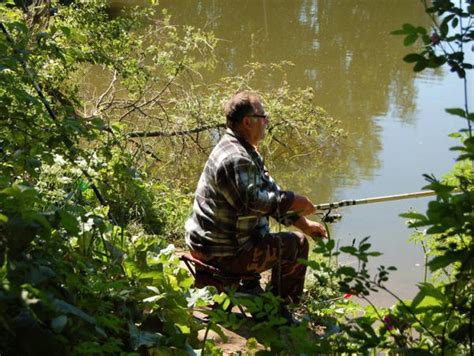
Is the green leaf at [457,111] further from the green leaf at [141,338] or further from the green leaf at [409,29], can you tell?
the green leaf at [141,338]

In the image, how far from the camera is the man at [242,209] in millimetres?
3596

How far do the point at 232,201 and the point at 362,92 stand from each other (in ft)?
24.8

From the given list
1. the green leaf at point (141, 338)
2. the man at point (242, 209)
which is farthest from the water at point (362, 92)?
the green leaf at point (141, 338)

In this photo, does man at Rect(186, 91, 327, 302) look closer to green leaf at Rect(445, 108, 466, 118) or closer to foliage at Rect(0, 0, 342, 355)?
foliage at Rect(0, 0, 342, 355)

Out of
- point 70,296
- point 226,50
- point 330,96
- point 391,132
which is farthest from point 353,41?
point 70,296

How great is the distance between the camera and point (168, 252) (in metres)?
2.92

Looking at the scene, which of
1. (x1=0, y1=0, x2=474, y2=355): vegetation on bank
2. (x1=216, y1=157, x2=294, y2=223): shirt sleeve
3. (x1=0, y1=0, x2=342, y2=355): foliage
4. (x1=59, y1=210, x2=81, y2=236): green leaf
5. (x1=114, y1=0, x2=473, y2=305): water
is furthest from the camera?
(x1=114, y1=0, x2=473, y2=305): water

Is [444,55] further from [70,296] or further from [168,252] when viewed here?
[168,252]

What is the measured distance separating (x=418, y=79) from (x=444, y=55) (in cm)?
1039

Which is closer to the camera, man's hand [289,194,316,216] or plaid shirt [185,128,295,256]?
plaid shirt [185,128,295,256]

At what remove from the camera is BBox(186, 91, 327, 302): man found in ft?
11.8

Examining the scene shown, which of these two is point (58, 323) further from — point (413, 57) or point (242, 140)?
point (242, 140)

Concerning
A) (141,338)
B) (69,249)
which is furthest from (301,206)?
(69,249)

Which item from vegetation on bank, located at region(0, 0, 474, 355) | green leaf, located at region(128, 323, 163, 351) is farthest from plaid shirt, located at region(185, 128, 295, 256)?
green leaf, located at region(128, 323, 163, 351)
